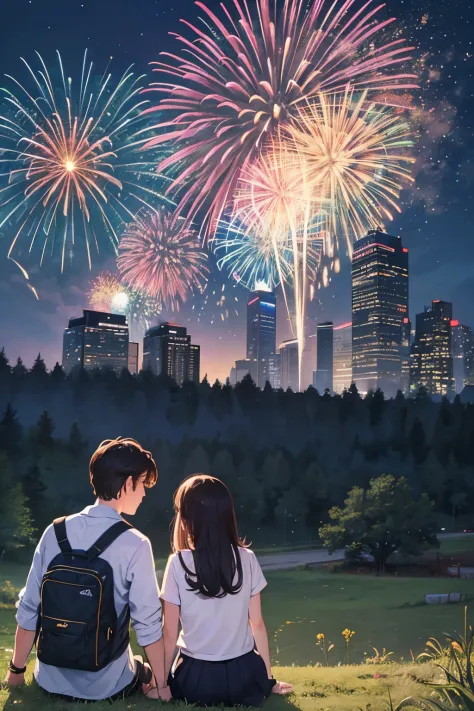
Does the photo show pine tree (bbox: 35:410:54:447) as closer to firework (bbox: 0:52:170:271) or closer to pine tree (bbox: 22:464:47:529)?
pine tree (bbox: 22:464:47:529)

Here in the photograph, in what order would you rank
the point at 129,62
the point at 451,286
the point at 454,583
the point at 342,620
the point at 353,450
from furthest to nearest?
the point at 353,450 < the point at 451,286 < the point at 454,583 < the point at 129,62 < the point at 342,620

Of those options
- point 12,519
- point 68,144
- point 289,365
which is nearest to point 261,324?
point 289,365

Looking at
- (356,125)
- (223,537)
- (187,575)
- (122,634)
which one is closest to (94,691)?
(122,634)

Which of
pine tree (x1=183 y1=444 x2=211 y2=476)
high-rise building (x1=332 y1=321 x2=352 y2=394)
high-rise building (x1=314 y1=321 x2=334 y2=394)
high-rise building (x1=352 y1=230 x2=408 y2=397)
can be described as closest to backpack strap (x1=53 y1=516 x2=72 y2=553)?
high-rise building (x1=352 y1=230 x2=408 y2=397)

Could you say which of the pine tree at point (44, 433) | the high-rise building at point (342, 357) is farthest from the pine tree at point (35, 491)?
the high-rise building at point (342, 357)

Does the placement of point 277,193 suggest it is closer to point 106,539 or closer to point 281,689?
point 281,689

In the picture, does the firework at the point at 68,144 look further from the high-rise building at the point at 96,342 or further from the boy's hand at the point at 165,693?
the boy's hand at the point at 165,693

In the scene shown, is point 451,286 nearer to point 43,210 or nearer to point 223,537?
point 43,210
